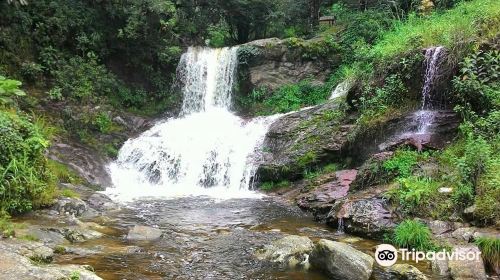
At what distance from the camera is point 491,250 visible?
249 inches

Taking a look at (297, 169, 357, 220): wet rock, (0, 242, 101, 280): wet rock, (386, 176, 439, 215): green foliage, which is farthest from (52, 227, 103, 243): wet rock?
(386, 176, 439, 215): green foliage

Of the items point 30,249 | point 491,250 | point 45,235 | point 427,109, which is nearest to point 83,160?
point 45,235

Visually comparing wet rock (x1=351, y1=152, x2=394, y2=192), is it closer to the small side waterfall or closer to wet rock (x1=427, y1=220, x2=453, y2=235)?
the small side waterfall

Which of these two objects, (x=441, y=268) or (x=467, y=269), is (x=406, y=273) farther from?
(x=467, y=269)

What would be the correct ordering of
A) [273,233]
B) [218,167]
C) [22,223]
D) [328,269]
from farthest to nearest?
[218,167] → [273,233] → [22,223] → [328,269]

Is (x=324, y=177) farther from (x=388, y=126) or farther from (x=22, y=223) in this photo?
(x=22, y=223)

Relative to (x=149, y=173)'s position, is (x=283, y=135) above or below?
above

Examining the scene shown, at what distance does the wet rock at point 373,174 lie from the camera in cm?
955

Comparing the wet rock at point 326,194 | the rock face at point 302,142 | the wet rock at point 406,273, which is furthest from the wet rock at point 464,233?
the rock face at point 302,142

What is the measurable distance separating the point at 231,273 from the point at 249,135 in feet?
29.9

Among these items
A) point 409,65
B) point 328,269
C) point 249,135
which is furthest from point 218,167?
point 328,269

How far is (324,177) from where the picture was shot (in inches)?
453

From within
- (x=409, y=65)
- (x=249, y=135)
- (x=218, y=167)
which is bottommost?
(x=218, y=167)

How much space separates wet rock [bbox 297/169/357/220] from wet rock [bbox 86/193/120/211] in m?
4.38
